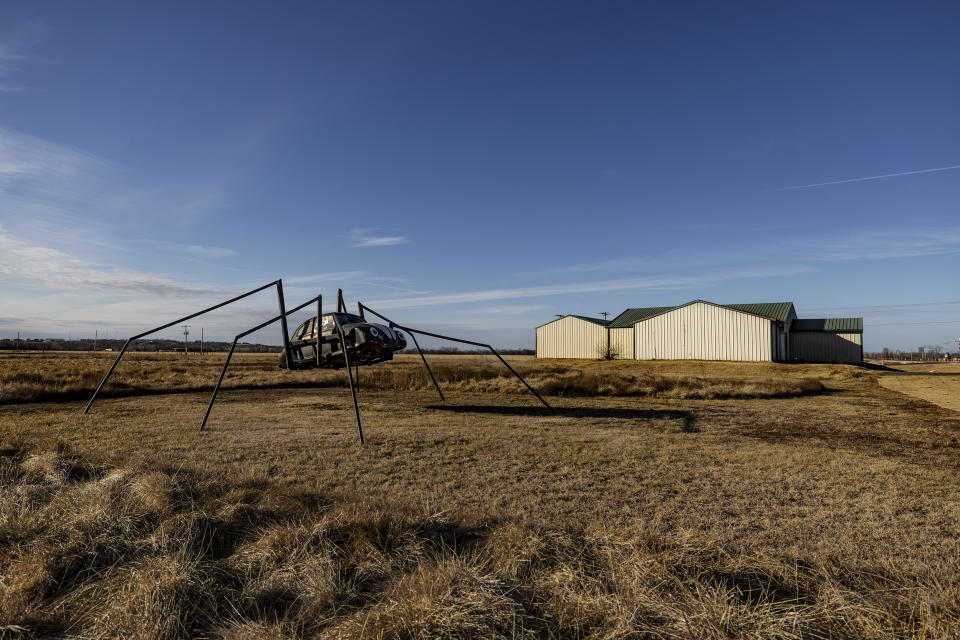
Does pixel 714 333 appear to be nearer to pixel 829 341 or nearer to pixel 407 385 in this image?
pixel 829 341

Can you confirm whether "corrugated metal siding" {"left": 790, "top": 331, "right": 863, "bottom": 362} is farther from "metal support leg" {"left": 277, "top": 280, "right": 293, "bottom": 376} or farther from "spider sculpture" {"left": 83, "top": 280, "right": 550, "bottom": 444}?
"metal support leg" {"left": 277, "top": 280, "right": 293, "bottom": 376}

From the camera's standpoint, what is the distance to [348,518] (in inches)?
191

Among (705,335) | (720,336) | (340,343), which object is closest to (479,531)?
(340,343)

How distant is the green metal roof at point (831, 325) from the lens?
50844 millimetres

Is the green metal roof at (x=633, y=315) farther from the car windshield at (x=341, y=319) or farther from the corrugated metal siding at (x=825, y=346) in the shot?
the car windshield at (x=341, y=319)

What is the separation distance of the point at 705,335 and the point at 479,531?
159 feet

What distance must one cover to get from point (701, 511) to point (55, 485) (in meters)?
8.27

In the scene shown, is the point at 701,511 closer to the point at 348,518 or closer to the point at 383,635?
the point at 348,518

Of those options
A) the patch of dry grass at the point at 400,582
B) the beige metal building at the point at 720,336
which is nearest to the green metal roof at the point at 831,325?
the beige metal building at the point at 720,336

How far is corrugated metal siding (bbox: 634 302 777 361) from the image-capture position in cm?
4494

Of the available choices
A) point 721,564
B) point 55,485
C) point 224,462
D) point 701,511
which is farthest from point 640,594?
point 224,462

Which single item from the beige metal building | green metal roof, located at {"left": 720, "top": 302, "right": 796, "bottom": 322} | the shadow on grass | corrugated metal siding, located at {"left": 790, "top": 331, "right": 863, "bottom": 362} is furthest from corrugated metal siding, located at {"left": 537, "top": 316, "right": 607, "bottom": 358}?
the shadow on grass

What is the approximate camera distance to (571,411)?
55.3ft

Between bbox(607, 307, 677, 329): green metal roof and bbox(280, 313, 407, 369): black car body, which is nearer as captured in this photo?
bbox(280, 313, 407, 369): black car body
